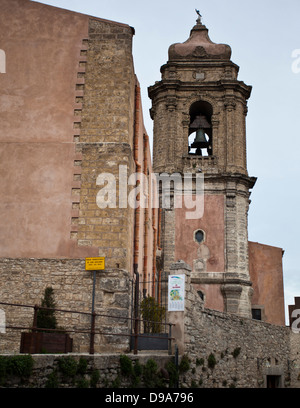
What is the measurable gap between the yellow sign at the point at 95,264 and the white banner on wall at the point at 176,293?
58.3 inches

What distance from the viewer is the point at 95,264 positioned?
1145 cm

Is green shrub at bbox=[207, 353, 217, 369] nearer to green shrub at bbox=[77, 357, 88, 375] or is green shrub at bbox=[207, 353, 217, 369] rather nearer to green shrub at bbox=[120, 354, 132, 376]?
green shrub at bbox=[120, 354, 132, 376]

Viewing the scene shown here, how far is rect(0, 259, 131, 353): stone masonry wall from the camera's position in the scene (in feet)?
36.3

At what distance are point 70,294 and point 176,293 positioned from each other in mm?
2170

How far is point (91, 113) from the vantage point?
490 inches

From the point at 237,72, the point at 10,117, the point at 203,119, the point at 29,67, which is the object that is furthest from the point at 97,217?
the point at 237,72

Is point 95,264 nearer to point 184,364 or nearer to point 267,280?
point 184,364

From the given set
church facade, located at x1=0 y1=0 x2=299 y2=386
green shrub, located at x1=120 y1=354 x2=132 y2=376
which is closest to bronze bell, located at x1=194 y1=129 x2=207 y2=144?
church facade, located at x1=0 y1=0 x2=299 y2=386

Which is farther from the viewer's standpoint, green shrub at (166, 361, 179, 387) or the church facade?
the church facade

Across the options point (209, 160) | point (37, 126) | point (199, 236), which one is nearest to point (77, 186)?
point (37, 126)

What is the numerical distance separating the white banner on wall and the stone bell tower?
13.4 meters

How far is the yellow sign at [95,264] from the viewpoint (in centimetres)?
1143

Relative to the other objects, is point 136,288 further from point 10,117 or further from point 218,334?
point 10,117

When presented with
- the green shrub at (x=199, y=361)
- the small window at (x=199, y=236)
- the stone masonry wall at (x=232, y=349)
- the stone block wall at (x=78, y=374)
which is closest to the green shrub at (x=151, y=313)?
the stone masonry wall at (x=232, y=349)
